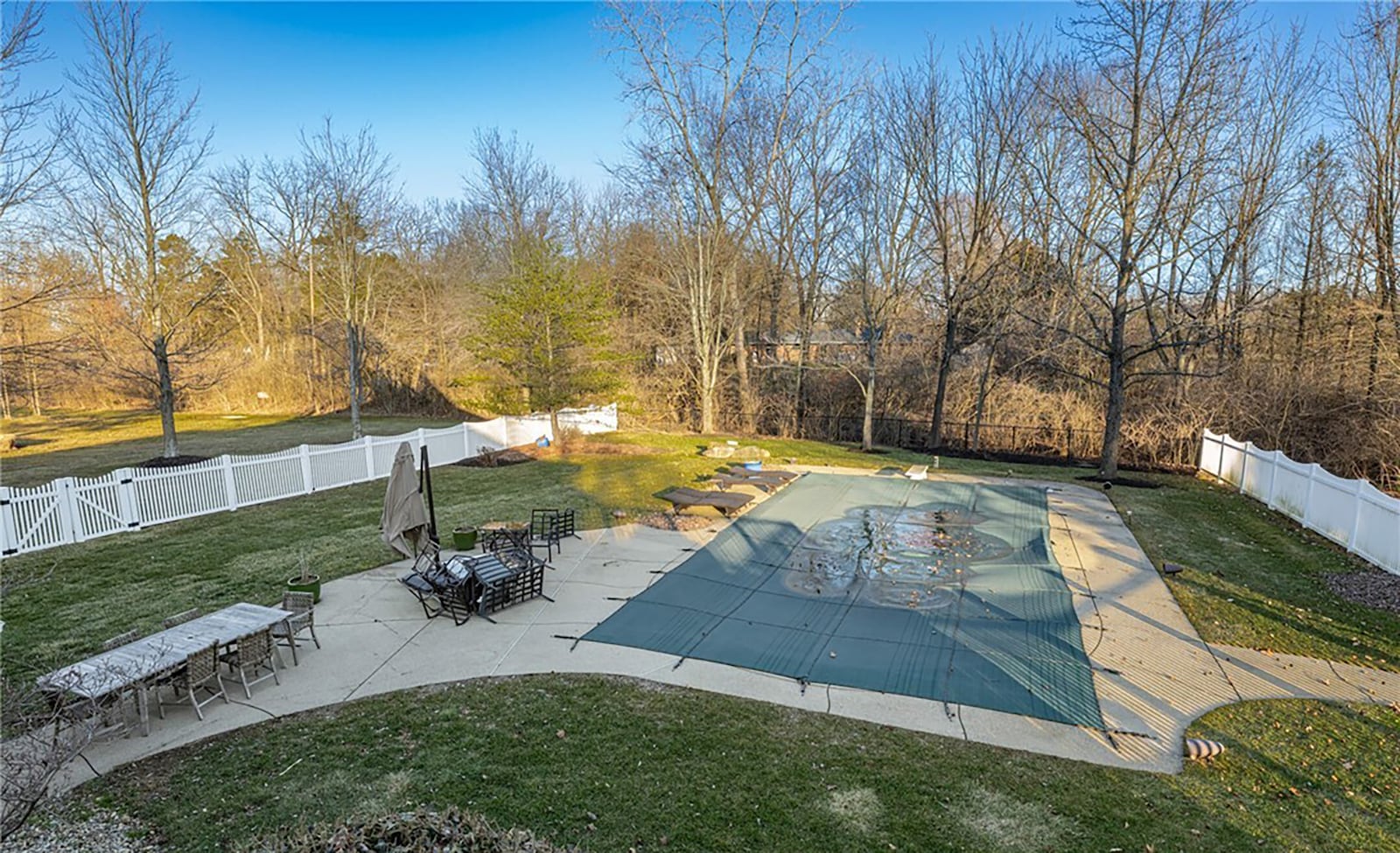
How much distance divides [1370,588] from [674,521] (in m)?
10.2

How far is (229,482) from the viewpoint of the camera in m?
12.6

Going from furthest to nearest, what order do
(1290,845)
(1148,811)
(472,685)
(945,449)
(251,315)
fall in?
(251,315) → (945,449) → (472,685) → (1148,811) → (1290,845)

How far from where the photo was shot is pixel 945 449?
22.2 m

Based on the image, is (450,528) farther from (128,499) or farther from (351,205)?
(351,205)

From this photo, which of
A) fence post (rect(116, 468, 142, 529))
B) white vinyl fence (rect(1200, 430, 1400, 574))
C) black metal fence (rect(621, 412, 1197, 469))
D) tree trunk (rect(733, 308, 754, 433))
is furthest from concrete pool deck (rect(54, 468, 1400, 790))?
tree trunk (rect(733, 308, 754, 433))

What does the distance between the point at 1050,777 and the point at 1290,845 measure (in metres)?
1.35

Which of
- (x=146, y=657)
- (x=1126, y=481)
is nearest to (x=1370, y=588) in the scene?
(x=1126, y=481)

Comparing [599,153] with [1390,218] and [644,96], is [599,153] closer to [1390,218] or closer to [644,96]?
[644,96]

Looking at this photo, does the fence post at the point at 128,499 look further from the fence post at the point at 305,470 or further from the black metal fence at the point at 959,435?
the black metal fence at the point at 959,435

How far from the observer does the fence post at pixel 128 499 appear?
11.0m

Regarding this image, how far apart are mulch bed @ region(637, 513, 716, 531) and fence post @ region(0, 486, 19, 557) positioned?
Answer: 935cm

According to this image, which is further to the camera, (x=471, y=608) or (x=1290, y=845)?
(x=471, y=608)

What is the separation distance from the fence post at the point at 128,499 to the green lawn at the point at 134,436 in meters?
6.84

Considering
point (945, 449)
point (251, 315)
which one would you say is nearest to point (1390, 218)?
point (945, 449)
